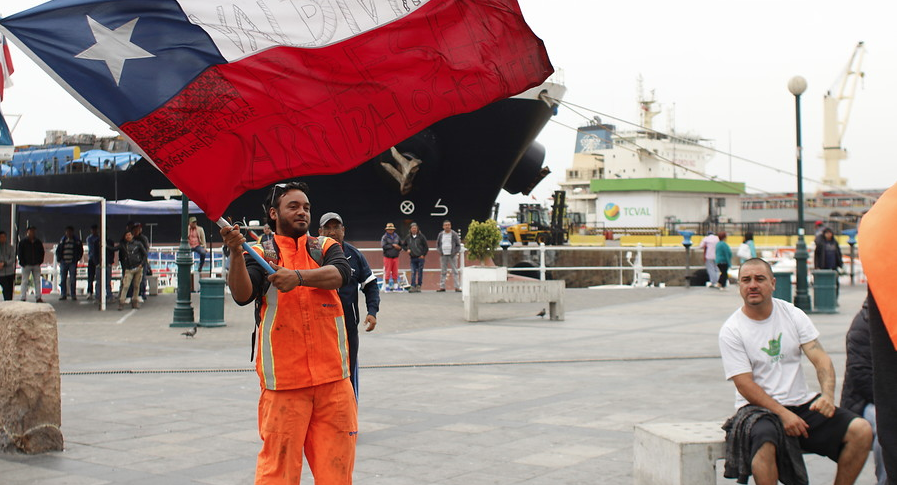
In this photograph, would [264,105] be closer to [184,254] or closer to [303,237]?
[303,237]

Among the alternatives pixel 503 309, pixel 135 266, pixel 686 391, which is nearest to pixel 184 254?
pixel 135 266

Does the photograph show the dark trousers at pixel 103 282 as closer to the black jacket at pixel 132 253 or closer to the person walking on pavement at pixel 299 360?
the black jacket at pixel 132 253

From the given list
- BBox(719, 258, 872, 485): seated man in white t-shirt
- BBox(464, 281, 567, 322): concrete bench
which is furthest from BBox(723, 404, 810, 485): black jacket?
BBox(464, 281, 567, 322): concrete bench

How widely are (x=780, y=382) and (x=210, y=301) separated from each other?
456 inches

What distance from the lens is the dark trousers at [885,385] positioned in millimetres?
2381

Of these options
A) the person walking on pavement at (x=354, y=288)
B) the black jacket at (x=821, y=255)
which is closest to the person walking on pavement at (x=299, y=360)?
the person walking on pavement at (x=354, y=288)

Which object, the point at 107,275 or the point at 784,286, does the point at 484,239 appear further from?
the point at 107,275

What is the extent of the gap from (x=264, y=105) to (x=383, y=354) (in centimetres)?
768

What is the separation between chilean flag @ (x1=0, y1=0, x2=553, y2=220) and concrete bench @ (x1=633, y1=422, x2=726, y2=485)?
78.1 inches

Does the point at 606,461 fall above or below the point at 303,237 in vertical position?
below

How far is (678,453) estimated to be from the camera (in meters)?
4.55

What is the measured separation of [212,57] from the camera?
4211mm

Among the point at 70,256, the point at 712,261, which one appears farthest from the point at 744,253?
the point at 70,256

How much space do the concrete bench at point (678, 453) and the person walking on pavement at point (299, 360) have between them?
5.34 ft
